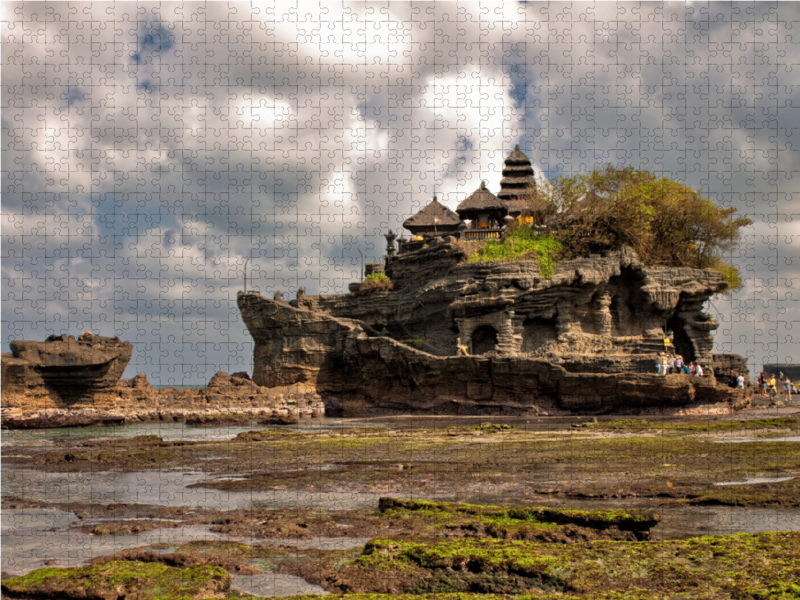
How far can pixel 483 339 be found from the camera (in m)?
43.8

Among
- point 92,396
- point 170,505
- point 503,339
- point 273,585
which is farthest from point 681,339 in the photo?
point 273,585

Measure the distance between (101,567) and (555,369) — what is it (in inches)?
1244

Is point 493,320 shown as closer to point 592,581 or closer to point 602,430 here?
point 602,430

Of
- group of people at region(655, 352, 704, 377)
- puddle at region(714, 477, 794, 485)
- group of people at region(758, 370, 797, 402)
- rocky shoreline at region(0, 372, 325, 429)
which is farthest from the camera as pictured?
group of people at region(758, 370, 797, 402)

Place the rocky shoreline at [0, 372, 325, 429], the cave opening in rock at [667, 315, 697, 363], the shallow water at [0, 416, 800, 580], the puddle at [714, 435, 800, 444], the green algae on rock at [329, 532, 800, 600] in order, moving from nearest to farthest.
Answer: the green algae on rock at [329, 532, 800, 600] → the shallow water at [0, 416, 800, 580] → the puddle at [714, 435, 800, 444] → the rocky shoreline at [0, 372, 325, 429] → the cave opening in rock at [667, 315, 697, 363]

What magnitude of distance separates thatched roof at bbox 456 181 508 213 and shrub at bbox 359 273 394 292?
431 inches

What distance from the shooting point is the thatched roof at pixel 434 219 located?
62125 millimetres

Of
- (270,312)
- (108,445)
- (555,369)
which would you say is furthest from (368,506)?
(270,312)

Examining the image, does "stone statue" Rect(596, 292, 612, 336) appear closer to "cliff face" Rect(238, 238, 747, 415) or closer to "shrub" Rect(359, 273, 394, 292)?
"cliff face" Rect(238, 238, 747, 415)

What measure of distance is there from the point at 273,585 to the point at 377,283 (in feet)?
144

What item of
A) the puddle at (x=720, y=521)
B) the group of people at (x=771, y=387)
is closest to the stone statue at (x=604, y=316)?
the group of people at (x=771, y=387)

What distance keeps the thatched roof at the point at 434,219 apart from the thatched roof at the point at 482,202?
8.95 feet

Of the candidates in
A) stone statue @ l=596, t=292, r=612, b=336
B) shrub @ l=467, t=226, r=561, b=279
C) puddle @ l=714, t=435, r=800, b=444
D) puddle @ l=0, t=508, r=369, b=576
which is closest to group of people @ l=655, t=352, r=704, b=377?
stone statue @ l=596, t=292, r=612, b=336

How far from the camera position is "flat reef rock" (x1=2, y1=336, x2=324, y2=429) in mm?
37031
